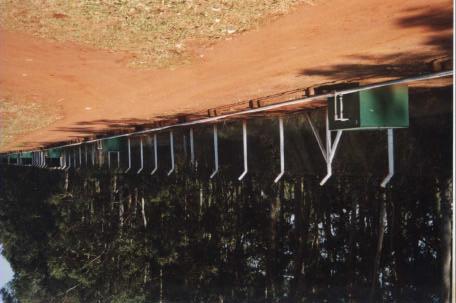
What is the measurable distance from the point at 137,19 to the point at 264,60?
211 centimetres

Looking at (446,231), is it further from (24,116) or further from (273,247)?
(24,116)

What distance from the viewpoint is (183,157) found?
15.1m

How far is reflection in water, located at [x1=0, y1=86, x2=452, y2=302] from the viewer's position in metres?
11.3

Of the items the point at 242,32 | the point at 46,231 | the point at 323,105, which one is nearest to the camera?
the point at 242,32

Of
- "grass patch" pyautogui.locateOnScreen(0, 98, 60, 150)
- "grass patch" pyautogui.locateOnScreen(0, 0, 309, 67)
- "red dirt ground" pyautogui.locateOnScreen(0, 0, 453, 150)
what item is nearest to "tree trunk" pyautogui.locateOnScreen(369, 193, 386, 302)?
"red dirt ground" pyautogui.locateOnScreen(0, 0, 453, 150)

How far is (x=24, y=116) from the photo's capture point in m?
10.9

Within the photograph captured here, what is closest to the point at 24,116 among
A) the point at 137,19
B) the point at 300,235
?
the point at 137,19

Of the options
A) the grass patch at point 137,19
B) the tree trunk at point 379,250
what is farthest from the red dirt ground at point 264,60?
the tree trunk at point 379,250

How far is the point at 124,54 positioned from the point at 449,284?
909cm

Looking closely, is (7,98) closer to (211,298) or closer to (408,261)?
(211,298)

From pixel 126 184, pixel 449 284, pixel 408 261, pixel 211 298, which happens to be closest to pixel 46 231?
pixel 126 184

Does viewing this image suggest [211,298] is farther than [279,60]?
Yes

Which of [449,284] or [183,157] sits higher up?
[183,157]

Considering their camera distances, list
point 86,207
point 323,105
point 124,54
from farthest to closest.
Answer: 1. point 86,207
2. point 323,105
3. point 124,54
